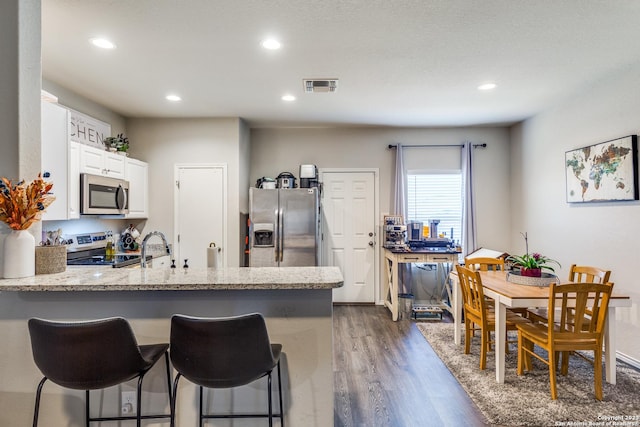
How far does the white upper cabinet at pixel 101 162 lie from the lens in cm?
332

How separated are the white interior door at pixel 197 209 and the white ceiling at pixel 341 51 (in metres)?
0.85

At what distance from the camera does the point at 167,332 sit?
72.5 inches

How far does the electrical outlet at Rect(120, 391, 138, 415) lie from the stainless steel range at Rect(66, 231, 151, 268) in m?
1.66

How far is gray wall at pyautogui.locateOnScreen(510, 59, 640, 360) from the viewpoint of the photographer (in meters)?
3.04

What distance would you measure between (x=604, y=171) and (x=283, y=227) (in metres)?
3.44

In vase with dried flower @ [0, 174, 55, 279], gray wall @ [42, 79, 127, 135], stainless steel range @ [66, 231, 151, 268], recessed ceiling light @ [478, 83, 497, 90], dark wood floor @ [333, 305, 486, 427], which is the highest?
recessed ceiling light @ [478, 83, 497, 90]

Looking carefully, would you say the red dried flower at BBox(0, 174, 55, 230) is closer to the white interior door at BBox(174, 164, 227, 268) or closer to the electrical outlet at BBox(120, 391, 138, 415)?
the electrical outlet at BBox(120, 391, 138, 415)

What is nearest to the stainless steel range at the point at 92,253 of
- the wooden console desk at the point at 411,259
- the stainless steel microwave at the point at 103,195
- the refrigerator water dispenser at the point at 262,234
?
the stainless steel microwave at the point at 103,195

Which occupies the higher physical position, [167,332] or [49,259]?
[49,259]

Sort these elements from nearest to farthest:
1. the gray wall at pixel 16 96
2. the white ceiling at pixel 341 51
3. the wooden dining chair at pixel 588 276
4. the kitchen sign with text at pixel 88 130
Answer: the gray wall at pixel 16 96, the white ceiling at pixel 341 51, the wooden dining chair at pixel 588 276, the kitchen sign with text at pixel 88 130

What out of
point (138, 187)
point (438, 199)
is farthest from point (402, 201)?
point (138, 187)

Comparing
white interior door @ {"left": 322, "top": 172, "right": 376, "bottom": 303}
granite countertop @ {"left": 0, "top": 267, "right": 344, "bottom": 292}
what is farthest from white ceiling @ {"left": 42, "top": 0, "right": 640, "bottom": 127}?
granite countertop @ {"left": 0, "top": 267, "right": 344, "bottom": 292}

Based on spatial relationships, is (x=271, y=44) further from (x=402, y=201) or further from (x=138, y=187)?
(x=402, y=201)

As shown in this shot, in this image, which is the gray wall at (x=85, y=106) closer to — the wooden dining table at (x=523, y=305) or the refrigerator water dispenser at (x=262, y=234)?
the refrigerator water dispenser at (x=262, y=234)
